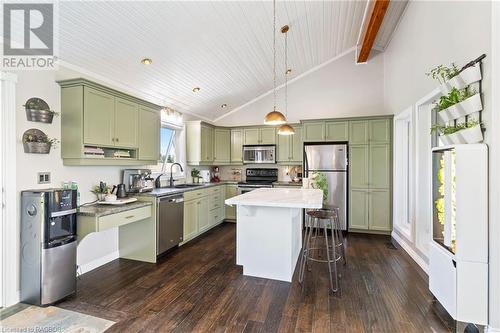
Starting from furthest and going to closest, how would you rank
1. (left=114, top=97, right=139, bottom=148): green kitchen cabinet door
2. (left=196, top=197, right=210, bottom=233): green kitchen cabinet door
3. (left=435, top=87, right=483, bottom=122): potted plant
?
(left=196, top=197, right=210, bottom=233): green kitchen cabinet door, (left=114, top=97, right=139, bottom=148): green kitchen cabinet door, (left=435, top=87, right=483, bottom=122): potted plant

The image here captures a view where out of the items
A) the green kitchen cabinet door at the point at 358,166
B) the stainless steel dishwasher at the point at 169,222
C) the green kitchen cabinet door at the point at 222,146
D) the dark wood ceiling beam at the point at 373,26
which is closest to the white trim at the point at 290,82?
the dark wood ceiling beam at the point at 373,26

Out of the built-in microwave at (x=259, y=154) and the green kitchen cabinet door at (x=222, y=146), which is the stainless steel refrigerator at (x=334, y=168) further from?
the green kitchen cabinet door at (x=222, y=146)

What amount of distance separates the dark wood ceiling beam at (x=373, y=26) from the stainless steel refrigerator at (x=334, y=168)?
1946 millimetres

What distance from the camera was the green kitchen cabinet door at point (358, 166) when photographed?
5.00 meters

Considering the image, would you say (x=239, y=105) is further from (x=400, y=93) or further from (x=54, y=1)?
(x=54, y=1)

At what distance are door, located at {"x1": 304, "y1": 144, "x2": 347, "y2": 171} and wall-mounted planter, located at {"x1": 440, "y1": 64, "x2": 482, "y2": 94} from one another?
2.65m

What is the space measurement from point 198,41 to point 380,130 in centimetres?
376

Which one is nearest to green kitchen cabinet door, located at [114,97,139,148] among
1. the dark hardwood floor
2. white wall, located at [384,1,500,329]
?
the dark hardwood floor

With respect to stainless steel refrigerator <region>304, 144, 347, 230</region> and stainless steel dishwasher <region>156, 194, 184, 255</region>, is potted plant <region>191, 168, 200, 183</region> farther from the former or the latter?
stainless steel refrigerator <region>304, 144, 347, 230</region>

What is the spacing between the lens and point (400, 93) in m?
4.38

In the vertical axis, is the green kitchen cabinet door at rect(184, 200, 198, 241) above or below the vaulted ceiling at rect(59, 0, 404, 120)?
below

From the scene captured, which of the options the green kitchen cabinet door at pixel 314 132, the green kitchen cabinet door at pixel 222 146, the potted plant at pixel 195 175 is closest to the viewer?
the green kitchen cabinet door at pixel 314 132

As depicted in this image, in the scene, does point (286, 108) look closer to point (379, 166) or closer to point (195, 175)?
point (379, 166)

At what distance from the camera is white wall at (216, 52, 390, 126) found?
5.57m
